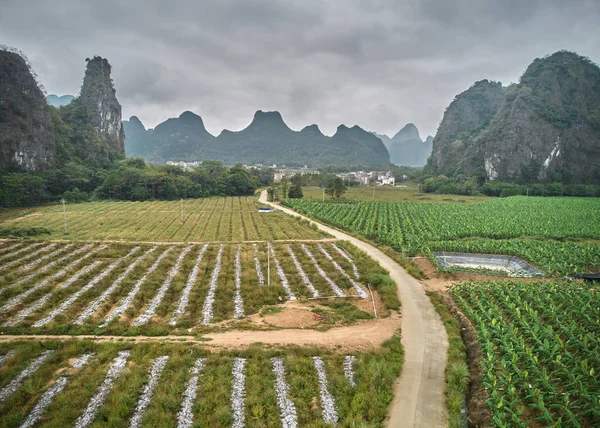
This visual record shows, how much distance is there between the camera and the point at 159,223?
47.8m

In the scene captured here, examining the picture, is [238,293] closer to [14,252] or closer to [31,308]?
[31,308]

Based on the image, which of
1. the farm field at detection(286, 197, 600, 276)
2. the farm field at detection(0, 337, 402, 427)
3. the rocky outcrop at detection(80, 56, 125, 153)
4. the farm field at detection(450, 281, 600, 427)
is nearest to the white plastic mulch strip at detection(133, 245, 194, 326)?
the farm field at detection(0, 337, 402, 427)

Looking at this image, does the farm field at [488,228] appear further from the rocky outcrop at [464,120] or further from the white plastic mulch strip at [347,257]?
the rocky outcrop at [464,120]

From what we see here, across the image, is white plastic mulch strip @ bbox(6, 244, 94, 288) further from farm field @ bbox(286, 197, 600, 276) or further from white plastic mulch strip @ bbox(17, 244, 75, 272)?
Result: farm field @ bbox(286, 197, 600, 276)

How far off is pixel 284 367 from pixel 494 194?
108 m

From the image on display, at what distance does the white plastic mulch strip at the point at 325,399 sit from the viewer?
476 inches

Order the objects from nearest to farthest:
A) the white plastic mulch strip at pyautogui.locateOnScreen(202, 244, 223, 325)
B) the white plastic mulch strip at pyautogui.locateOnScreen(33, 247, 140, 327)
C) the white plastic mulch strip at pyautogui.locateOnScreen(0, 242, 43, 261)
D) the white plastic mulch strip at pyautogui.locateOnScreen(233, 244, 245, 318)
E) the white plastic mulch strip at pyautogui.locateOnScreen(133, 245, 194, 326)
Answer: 1. the white plastic mulch strip at pyautogui.locateOnScreen(33, 247, 140, 327)
2. the white plastic mulch strip at pyautogui.locateOnScreen(133, 245, 194, 326)
3. the white plastic mulch strip at pyautogui.locateOnScreen(202, 244, 223, 325)
4. the white plastic mulch strip at pyautogui.locateOnScreen(233, 244, 245, 318)
5. the white plastic mulch strip at pyautogui.locateOnScreen(0, 242, 43, 261)

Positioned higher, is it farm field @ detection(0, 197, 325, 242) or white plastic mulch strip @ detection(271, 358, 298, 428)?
farm field @ detection(0, 197, 325, 242)

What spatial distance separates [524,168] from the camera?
398 feet

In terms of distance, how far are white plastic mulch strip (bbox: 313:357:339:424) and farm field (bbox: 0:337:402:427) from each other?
37 millimetres

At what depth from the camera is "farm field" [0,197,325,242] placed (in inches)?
1566

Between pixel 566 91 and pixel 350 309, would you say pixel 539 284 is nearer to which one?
pixel 350 309

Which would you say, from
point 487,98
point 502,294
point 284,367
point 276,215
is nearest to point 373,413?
point 284,367

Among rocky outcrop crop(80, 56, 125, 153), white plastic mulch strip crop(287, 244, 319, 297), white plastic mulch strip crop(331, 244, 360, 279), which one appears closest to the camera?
white plastic mulch strip crop(287, 244, 319, 297)
